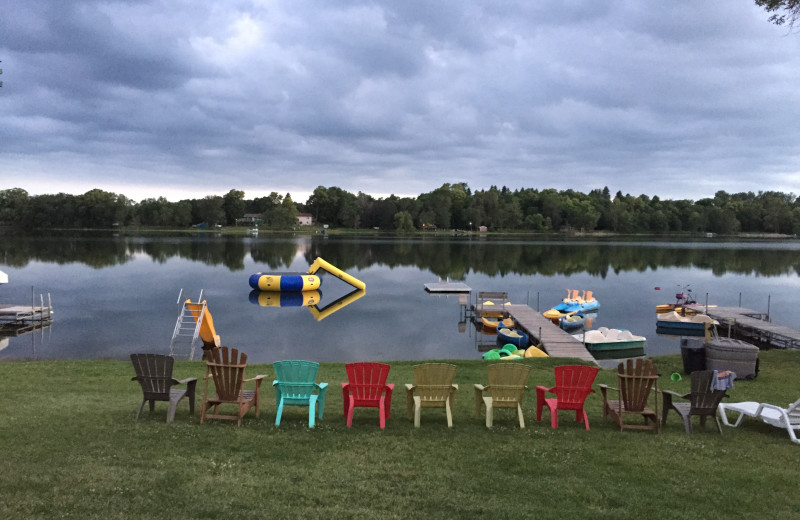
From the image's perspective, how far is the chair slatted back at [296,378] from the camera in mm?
6547

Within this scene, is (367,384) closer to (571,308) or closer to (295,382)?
(295,382)

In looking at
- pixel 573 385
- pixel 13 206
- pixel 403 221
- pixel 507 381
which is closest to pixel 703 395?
pixel 573 385

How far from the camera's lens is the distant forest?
130375 mm

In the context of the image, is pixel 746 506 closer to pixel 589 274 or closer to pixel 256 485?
pixel 256 485

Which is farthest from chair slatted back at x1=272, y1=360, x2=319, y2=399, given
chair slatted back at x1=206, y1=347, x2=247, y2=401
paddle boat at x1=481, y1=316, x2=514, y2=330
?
paddle boat at x1=481, y1=316, x2=514, y2=330

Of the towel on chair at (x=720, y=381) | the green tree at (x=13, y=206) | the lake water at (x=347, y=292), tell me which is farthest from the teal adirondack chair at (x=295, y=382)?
the green tree at (x=13, y=206)

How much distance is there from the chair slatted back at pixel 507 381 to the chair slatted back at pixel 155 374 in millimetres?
3802

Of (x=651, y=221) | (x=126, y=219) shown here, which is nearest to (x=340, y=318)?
(x=126, y=219)

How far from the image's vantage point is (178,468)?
4.79m

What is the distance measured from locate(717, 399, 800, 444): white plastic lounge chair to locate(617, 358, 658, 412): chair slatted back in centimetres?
117

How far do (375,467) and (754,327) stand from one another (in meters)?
24.4

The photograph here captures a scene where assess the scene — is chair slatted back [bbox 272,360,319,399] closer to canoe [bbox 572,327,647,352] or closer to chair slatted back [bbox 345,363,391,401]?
chair slatted back [bbox 345,363,391,401]

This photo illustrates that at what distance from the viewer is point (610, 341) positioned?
20438 millimetres

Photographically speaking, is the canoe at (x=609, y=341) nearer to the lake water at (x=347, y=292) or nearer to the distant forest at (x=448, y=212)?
the lake water at (x=347, y=292)
